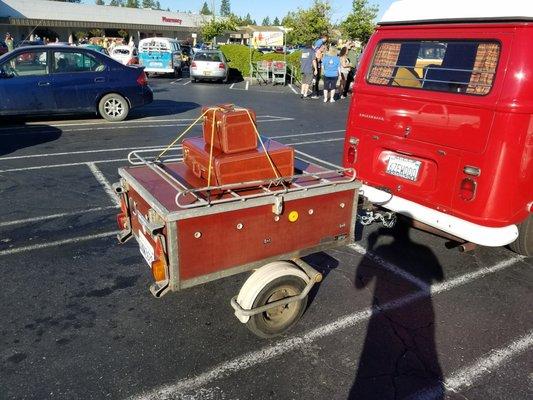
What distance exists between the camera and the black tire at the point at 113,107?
36.2 ft

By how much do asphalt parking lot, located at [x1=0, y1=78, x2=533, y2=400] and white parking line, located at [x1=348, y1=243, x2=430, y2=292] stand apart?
2 centimetres

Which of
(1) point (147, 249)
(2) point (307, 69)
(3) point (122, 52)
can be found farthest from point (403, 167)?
(3) point (122, 52)

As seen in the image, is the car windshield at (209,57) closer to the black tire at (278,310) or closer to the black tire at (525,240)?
the black tire at (525,240)

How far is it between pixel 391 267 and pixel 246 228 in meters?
2.12

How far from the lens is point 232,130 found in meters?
3.16

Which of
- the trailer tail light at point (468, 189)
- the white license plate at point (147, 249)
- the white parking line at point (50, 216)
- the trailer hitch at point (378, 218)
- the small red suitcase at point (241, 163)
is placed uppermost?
the small red suitcase at point (241, 163)

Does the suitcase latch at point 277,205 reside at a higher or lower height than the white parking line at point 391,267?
higher

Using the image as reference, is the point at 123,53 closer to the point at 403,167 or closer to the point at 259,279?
the point at 403,167

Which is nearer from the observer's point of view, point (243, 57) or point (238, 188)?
point (238, 188)

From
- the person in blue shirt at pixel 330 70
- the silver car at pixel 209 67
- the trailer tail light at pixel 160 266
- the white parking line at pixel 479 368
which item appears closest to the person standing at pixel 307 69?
the person in blue shirt at pixel 330 70

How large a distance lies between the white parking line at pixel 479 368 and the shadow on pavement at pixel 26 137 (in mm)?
8302

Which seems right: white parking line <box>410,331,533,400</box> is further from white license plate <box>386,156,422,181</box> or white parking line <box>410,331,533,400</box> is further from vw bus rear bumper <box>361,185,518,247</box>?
white license plate <box>386,156,422,181</box>

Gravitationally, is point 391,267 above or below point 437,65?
below

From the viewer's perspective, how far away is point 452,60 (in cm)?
420
